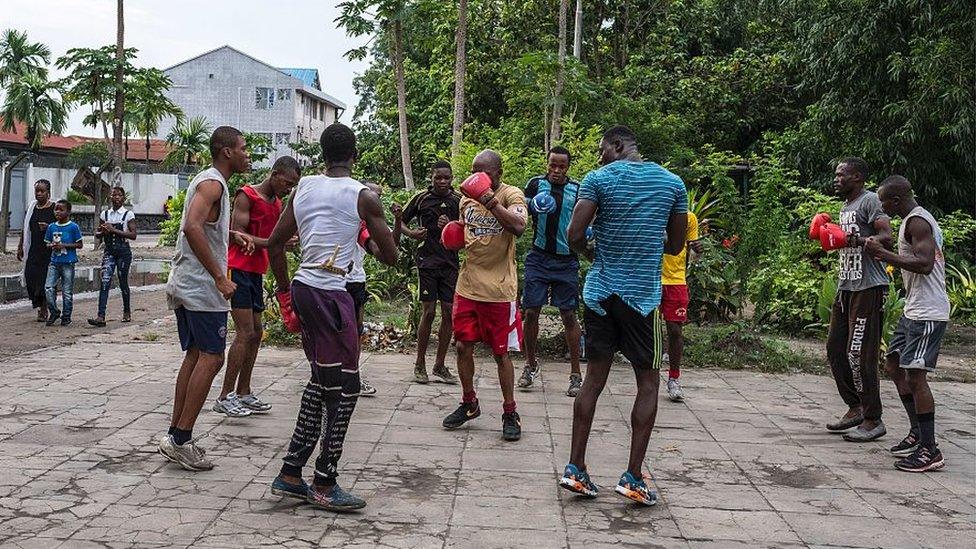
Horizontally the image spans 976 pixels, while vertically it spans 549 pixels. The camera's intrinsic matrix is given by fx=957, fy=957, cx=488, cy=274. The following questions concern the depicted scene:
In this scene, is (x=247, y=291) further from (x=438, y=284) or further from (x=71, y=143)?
(x=71, y=143)

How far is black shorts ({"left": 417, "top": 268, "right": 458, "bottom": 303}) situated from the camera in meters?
7.82

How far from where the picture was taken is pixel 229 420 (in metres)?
6.32

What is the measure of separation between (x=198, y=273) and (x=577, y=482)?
2319 millimetres

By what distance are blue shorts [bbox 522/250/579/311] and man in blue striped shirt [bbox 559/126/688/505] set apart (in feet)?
8.28

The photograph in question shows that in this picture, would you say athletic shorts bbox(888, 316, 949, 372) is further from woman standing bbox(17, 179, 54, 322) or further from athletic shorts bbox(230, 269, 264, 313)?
woman standing bbox(17, 179, 54, 322)

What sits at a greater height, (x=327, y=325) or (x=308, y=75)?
(x=308, y=75)

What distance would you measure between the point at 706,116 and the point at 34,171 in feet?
92.0

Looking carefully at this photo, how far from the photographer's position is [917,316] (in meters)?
5.94

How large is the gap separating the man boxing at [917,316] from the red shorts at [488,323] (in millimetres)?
2305

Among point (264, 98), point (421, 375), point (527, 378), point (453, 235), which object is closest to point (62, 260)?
point (421, 375)

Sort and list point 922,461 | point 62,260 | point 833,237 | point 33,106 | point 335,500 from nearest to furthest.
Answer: point 335,500
point 922,461
point 833,237
point 62,260
point 33,106

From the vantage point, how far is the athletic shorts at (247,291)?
623 cm

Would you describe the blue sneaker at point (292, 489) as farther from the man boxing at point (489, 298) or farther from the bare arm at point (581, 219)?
the bare arm at point (581, 219)

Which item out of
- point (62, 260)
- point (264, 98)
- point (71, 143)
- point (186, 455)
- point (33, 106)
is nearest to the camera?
point (186, 455)
